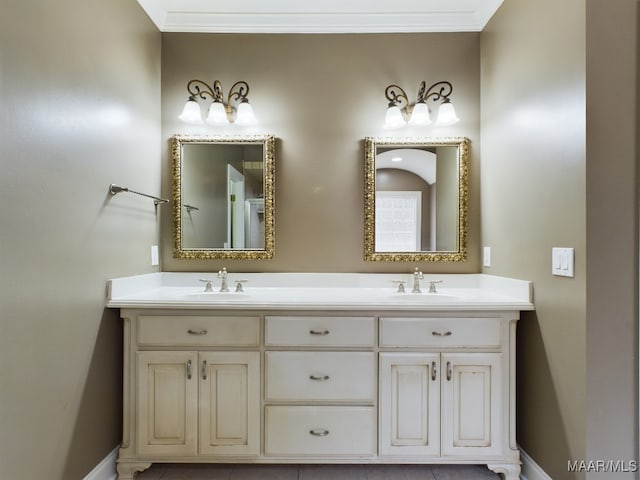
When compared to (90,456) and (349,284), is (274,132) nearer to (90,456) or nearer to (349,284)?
(349,284)

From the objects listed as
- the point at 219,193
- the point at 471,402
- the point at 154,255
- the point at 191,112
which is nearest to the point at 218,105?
the point at 191,112

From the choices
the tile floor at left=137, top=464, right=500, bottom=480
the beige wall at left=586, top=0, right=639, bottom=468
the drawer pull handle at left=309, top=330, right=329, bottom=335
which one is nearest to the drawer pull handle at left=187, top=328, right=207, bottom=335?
the drawer pull handle at left=309, top=330, right=329, bottom=335

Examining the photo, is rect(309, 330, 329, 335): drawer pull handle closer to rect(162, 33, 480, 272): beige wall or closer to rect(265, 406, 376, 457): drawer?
rect(265, 406, 376, 457): drawer

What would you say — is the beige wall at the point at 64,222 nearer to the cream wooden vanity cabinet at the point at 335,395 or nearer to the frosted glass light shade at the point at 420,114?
the cream wooden vanity cabinet at the point at 335,395

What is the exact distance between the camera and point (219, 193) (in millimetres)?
2160

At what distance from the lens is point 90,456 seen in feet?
4.97

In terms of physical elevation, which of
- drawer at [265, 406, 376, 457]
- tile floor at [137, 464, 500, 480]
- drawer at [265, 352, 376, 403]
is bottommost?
tile floor at [137, 464, 500, 480]

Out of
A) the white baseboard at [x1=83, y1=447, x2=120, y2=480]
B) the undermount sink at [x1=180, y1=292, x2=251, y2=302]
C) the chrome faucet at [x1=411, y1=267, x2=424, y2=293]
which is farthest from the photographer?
the chrome faucet at [x1=411, y1=267, x2=424, y2=293]

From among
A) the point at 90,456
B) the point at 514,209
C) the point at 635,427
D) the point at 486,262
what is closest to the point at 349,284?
the point at 486,262

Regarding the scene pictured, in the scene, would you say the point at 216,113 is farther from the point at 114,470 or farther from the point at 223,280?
the point at 114,470

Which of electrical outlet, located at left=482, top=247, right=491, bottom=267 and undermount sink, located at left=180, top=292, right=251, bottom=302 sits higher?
electrical outlet, located at left=482, top=247, right=491, bottom=267

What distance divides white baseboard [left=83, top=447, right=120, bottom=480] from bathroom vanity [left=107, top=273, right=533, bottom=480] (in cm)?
5

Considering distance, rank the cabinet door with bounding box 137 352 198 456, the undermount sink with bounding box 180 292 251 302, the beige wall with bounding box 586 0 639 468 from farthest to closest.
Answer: the undermount sink with bounding box 180 292 251 302, the cabinet door with bounding box 137 352 198 456, the beige wall with bounding box 586 0 639 468

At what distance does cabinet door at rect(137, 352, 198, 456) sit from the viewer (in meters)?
1.62
